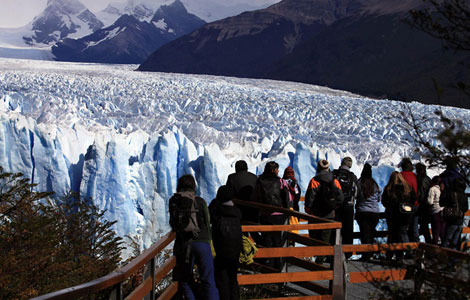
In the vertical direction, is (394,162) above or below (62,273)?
above

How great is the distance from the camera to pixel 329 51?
56.1 m

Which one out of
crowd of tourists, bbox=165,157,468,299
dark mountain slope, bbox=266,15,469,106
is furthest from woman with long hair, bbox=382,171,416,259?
dark mountain slope, bbox=266,15,469,106

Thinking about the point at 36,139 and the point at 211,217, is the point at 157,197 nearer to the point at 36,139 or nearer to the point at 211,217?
the point at 36,139

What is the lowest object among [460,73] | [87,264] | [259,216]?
[87,264]

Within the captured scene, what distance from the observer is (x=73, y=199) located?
8.44 m

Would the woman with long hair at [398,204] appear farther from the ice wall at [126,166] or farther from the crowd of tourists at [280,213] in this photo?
the ice wall at [126,166]

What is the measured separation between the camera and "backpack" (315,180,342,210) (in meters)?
4.62

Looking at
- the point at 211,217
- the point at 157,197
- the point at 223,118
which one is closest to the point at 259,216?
the point at 211,217

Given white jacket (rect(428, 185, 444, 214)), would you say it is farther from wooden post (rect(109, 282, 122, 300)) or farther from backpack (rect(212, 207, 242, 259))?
wooden post (rect(109, 282, 122, 300))

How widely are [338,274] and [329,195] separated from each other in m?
0.94

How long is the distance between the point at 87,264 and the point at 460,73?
3751 centimetres

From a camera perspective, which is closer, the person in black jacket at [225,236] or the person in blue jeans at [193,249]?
the person in blue jeans at [193,249]

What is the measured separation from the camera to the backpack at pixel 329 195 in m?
4.62

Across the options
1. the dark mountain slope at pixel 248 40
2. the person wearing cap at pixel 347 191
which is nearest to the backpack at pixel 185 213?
the person wearing cap at pixel 347 191
